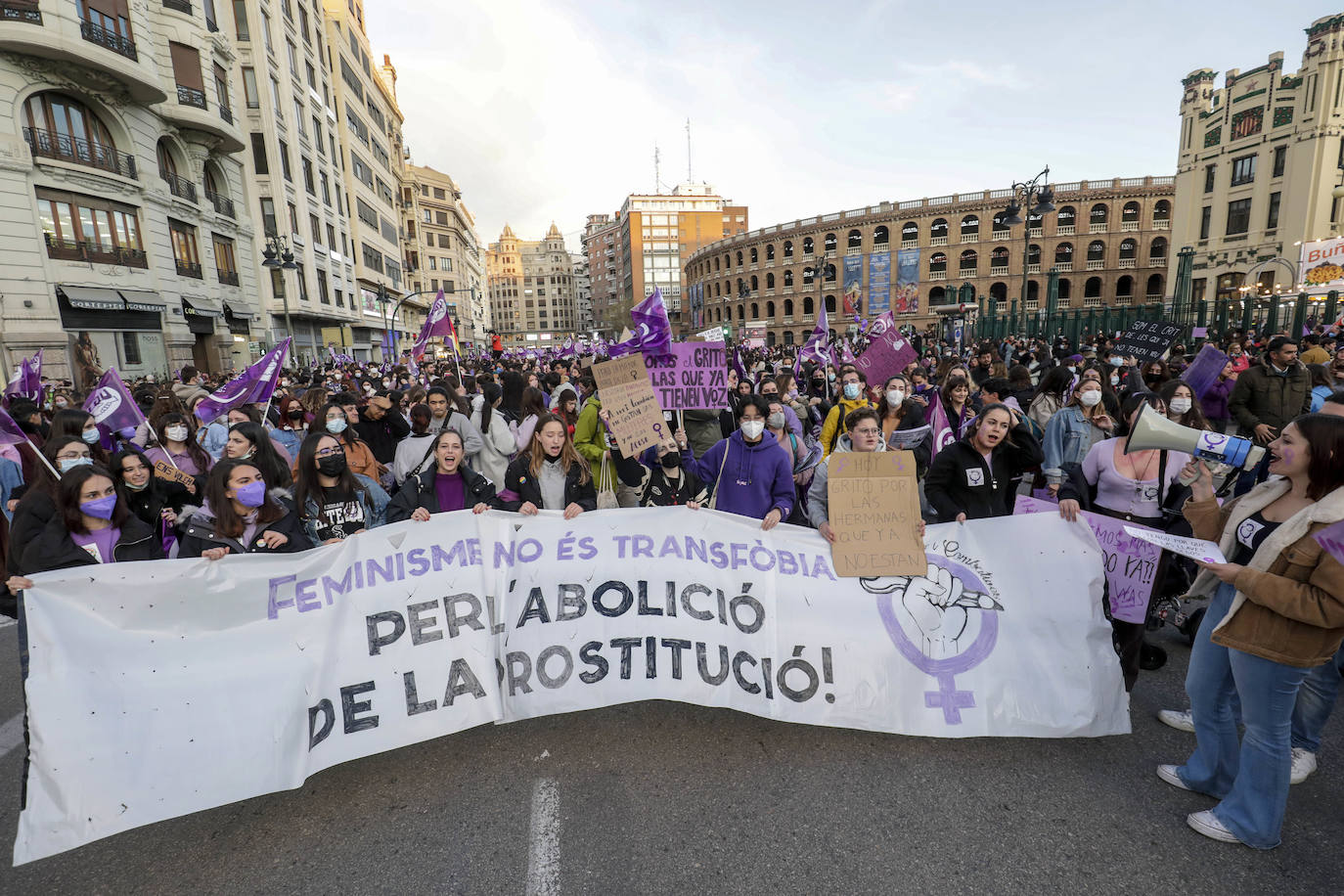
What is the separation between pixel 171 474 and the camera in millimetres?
4969

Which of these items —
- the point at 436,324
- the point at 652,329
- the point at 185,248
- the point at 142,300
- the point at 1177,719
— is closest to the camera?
the point at 1177,719

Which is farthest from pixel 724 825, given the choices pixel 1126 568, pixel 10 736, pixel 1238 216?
pixel 1238 216

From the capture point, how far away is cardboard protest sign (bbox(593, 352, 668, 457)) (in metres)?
4.48

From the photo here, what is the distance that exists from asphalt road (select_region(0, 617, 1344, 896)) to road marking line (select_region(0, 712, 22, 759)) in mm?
77

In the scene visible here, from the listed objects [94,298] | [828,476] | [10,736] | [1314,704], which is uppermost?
[94,298]

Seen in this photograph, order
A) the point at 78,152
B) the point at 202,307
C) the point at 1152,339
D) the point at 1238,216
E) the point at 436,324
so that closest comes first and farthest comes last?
the point at 1152,339, the point at 436,324, the point at 78,152, the point at 202,307, the point at 1238,216

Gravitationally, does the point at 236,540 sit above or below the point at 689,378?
below

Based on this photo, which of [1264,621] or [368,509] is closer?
[1264,621]

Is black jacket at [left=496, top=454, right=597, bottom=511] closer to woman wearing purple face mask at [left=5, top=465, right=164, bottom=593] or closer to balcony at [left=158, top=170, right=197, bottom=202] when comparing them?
woman wearing purple face mask at [left=5, top=465, right=164, bottom=593]

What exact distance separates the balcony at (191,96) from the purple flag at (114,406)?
2551 centimetres

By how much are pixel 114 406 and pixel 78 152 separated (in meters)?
21.6

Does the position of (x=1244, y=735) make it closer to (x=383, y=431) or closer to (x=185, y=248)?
(x=383, y=431)

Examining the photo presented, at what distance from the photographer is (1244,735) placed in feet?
8.89

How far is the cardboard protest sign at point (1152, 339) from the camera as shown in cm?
819
